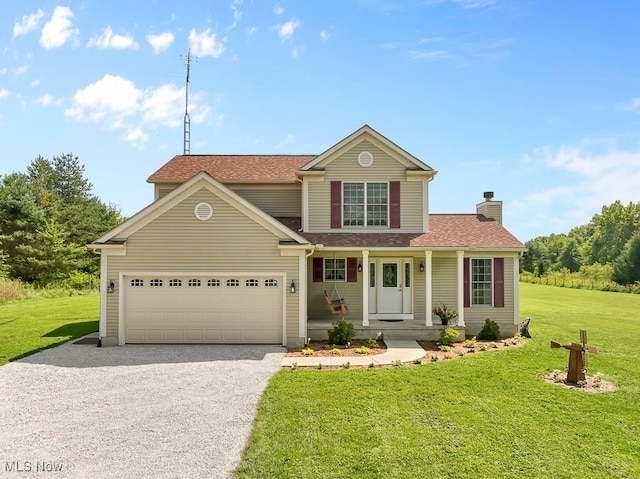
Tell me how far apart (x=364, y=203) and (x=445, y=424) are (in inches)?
357

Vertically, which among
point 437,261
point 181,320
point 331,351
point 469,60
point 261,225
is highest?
point 469,60

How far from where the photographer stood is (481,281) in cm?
1443

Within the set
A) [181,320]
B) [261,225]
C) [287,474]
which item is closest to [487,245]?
[261,225]

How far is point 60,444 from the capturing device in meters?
5.54

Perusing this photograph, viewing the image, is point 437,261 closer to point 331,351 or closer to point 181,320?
point 331,351

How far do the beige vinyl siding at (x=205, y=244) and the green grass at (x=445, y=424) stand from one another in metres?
3.86

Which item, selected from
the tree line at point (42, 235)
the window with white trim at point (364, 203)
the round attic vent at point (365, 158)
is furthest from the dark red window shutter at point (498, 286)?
the tree line at point (42, 235)

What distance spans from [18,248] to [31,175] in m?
19.6

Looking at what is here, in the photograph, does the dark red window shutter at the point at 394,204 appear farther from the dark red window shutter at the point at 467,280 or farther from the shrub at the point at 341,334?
the shrub at the point at 341,334

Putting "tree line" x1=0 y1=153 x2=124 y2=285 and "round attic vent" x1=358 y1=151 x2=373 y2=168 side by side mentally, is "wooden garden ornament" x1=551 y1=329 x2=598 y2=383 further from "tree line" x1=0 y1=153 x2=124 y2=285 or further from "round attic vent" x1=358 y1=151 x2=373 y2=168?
"tree line" x1=0 y1=153 x2=124 y2=285

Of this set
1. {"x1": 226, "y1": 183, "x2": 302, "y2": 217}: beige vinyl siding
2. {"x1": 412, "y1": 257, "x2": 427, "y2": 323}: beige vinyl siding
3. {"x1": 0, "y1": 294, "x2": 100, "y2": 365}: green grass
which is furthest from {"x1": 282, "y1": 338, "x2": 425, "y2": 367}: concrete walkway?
{"x1": 0, "y1": 294, "x2": 100, "y2": 365}: green grass

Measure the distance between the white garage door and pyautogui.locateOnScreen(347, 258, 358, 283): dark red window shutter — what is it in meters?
3.36

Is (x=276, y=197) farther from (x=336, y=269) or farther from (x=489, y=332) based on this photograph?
(x=489, y=332)

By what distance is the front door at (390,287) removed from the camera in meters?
14.3
